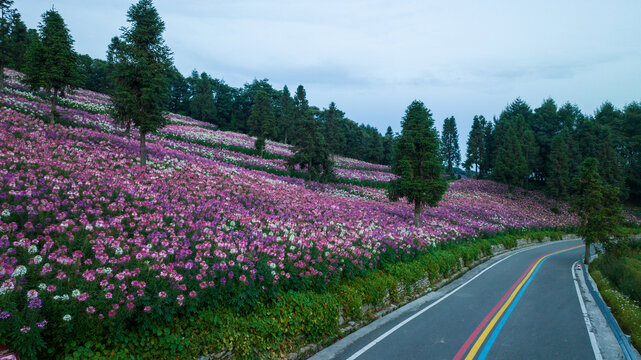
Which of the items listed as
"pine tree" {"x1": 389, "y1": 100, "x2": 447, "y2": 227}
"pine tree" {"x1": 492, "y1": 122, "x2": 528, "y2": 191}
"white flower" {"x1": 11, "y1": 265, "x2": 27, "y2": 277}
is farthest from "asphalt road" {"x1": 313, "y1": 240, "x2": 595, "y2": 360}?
"pine tree" {"x1": 492, "y1": 122, "x2": 528, "y2": 191}

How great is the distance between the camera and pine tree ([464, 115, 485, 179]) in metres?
67.9

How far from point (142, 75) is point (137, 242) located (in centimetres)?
1180

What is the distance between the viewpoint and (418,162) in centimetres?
2158

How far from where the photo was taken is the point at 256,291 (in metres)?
6.65

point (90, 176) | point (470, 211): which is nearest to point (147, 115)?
point (90, 176)

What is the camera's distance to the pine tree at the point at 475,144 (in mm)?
67875

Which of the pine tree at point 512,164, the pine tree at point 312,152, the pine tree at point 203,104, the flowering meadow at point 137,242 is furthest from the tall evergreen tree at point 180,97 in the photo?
the flowering meadow at point 137,242

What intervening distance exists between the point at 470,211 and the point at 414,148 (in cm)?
1509

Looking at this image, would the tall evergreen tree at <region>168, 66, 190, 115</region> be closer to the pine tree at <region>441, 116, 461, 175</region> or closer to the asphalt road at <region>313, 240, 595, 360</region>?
the pine tree at <region>441, 116, 461, 175</region>

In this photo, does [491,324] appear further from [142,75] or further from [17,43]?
[17,43]

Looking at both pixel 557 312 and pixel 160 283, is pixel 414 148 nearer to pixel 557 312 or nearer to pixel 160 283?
pixel 557 312

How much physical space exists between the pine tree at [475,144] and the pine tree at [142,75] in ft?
219

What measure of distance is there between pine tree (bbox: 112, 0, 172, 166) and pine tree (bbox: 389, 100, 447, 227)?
1489cm

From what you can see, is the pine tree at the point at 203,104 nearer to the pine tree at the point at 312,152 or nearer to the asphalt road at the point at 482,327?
the pine tree at the point at 312,152
